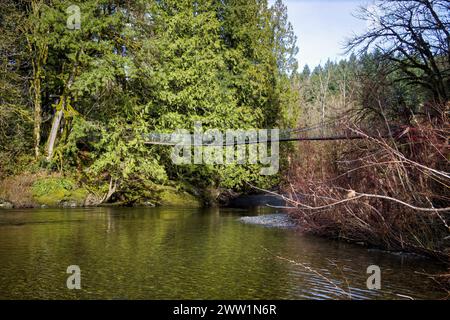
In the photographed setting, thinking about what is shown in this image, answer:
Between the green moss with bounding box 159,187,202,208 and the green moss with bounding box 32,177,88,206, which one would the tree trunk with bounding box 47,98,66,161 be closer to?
the green moss with bounding box 32,177,88,206

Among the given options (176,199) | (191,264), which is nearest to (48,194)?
(176,199)

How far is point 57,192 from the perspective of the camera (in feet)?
58.0

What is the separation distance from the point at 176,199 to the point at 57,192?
5132 millimetres

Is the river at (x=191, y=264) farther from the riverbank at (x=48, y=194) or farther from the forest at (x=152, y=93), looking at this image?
the riverbank at (x=48, y=194)

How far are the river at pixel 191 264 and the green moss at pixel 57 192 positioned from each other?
206 inches

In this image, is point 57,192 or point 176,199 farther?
point 176,199

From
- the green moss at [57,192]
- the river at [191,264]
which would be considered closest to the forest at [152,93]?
the green moss at [57,192]

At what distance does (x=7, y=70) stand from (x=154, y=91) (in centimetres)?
577

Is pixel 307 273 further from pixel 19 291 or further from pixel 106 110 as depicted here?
pixel 106 110

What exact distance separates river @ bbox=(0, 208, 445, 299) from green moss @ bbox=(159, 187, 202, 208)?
8.12 m

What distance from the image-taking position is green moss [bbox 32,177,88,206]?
56.6 feet

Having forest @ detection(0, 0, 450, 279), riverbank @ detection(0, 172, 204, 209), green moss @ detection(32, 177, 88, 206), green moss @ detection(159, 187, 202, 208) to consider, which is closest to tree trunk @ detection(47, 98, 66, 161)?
forest @ detection(0, 0, 450, 279)

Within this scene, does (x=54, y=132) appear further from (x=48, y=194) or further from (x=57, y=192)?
(x=48, y=194)

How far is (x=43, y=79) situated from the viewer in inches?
807
